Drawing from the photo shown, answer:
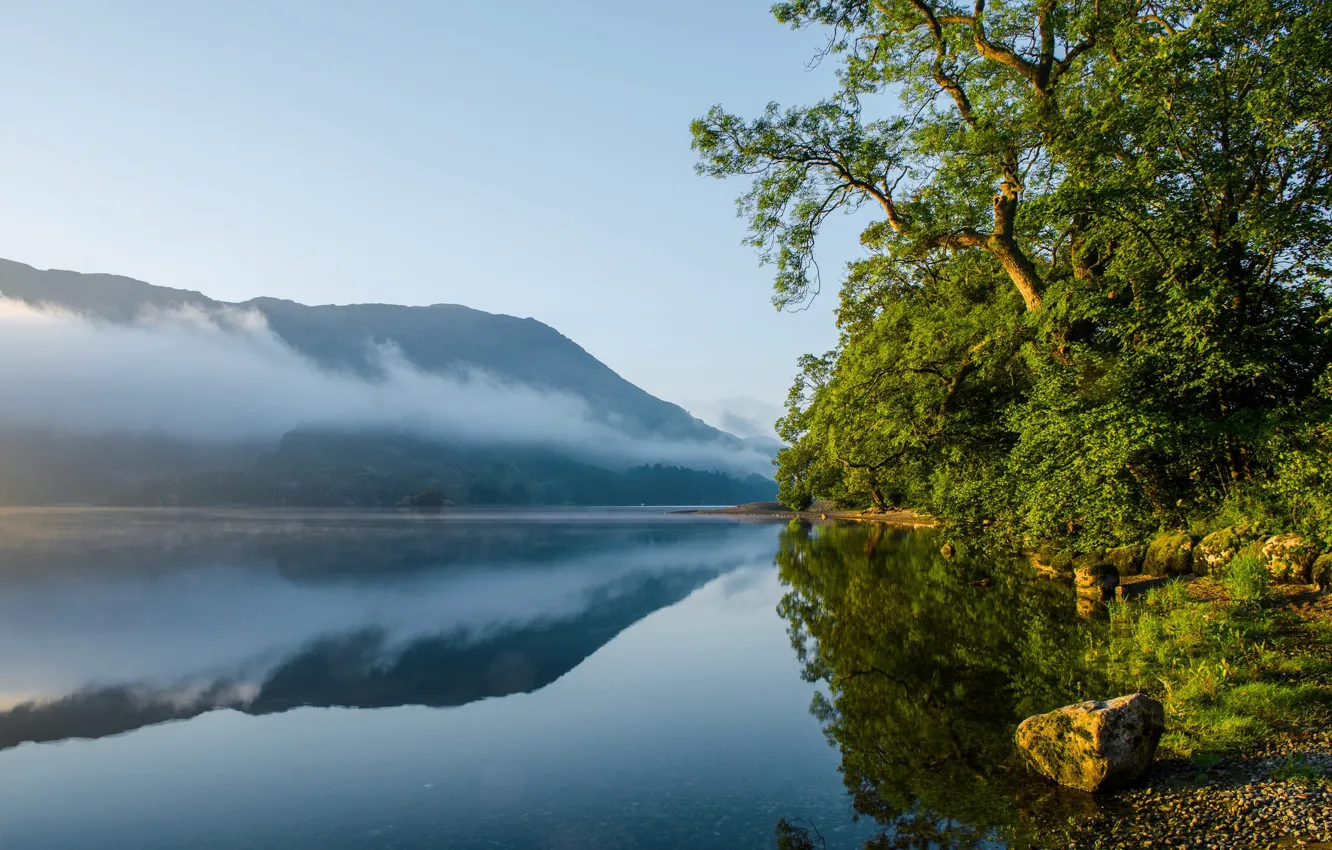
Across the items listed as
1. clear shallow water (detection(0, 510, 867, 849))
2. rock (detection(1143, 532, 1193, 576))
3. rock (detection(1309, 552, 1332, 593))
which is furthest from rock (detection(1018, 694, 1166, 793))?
rock (detection(1143, 532, 1193, 576))

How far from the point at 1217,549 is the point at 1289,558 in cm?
309

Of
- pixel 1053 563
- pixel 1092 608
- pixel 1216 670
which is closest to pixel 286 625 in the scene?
pixel 1216 670

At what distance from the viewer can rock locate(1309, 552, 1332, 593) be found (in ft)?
60.4

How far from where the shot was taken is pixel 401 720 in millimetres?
16484

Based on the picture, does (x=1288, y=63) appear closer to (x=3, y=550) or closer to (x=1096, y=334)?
(x=1096, y=334)

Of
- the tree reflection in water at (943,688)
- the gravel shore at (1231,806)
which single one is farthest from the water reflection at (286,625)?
the gravel shore at (1231,806)

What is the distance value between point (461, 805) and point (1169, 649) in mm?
15751

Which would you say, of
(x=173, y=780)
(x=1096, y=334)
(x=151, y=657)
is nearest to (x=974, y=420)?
(x=1096, y=334)

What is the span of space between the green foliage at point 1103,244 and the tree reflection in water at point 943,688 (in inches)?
156

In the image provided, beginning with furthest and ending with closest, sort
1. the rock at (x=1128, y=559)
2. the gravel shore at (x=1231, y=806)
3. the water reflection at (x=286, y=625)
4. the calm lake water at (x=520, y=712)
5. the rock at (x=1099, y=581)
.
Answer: the rock at (x=1128, y=559), the rock at (x=1099, y=581), the water reflection at (x=286, y=625), the calm lake water at (x=520, y=712), the gravel shore at (x=1231, y=806)

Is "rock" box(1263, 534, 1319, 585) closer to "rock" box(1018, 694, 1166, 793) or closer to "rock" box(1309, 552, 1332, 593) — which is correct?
"rock" box(1309, 552, 1332, 593)

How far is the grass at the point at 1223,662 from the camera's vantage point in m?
11.3

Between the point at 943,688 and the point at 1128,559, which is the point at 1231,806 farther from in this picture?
the point at 1128,559

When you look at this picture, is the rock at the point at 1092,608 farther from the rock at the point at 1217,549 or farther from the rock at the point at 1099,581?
the rock at the point at 1217,549
